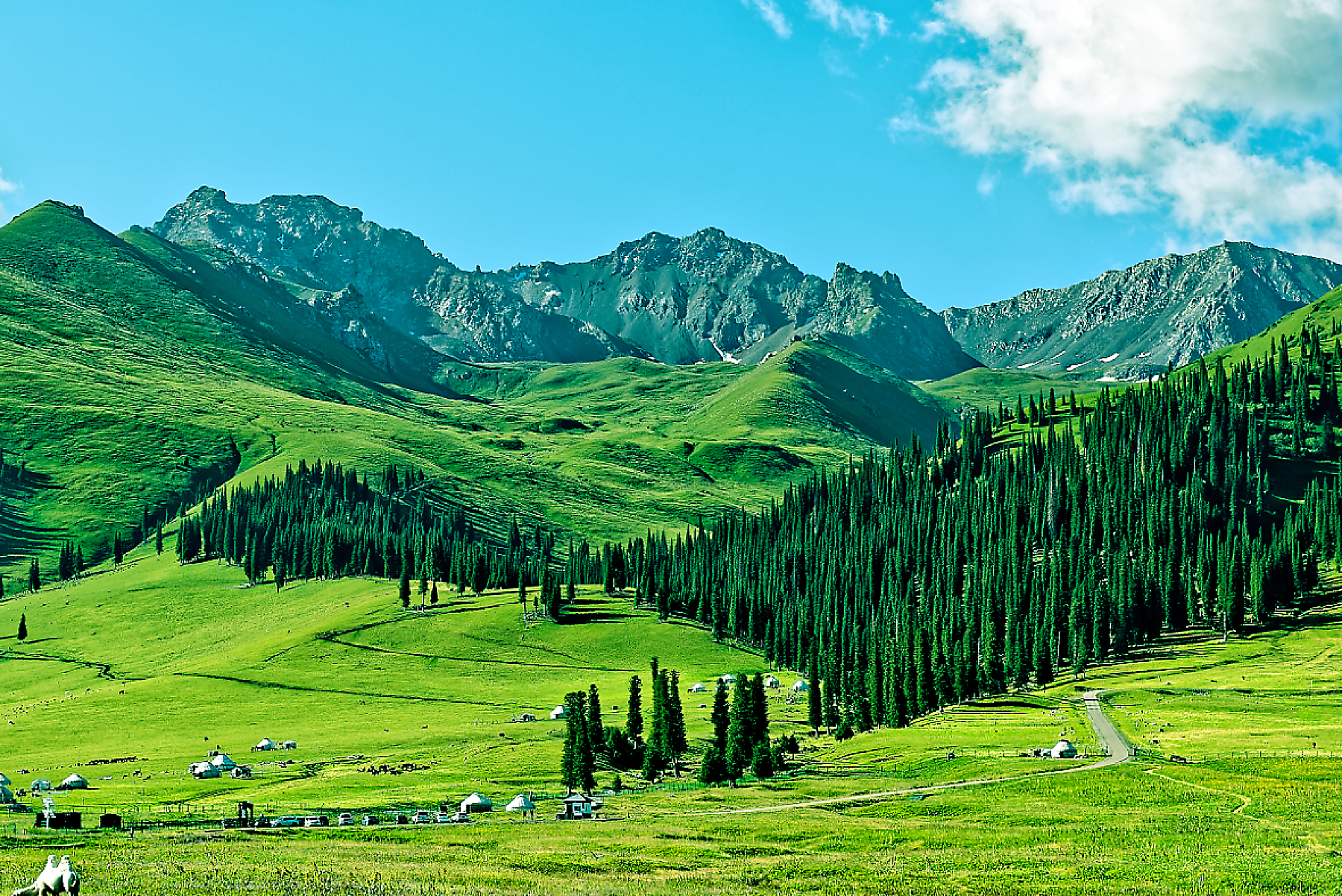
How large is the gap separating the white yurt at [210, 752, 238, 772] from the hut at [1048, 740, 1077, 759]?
82.4 m

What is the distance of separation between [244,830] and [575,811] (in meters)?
23.2

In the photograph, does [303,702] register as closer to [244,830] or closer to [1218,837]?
[244,830]

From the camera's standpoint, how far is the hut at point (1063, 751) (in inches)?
4070

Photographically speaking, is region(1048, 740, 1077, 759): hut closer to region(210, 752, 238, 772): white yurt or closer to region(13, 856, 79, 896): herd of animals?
region(210, 752, 238, 772): white yurt

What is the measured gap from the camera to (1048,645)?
180 metres

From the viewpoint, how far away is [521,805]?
89625 mm

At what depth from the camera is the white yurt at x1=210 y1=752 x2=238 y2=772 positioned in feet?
393

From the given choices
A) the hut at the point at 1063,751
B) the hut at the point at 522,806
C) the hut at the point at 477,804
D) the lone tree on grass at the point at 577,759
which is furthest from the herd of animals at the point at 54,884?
the hut at the point at 1063,751

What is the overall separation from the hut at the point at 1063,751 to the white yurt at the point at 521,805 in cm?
4745

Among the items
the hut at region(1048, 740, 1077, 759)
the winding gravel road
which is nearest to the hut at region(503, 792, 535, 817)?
the winding gravel road

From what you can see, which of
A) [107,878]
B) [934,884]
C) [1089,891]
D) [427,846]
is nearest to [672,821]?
[427,846]

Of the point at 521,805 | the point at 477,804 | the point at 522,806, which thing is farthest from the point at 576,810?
the point at 477,804

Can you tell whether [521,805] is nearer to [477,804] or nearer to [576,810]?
[477,804]

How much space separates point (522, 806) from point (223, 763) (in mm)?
47427
